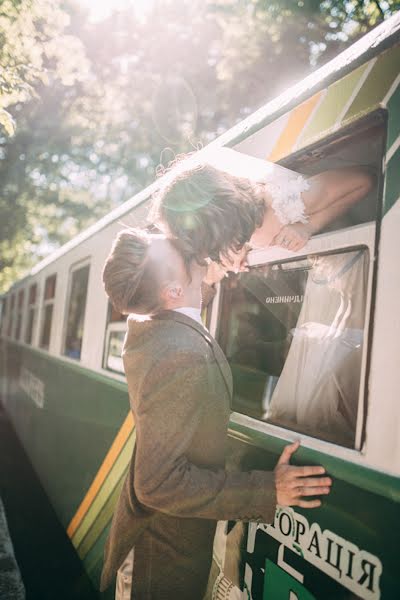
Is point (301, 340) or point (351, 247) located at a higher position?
point (351, 247)

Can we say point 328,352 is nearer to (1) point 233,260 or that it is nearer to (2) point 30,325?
(1) point 233,260

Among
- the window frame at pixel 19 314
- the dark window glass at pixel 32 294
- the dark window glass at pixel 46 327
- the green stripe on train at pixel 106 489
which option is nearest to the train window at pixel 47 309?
the dark window glass at pixel 46 327

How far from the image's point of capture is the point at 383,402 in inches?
51.2

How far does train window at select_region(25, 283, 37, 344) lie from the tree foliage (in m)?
3.41

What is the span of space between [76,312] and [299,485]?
3.68 meters

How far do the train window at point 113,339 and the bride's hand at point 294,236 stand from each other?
1.94m

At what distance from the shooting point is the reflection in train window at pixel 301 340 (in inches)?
65.2

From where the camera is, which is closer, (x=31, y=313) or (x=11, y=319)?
(x=31, y=313)

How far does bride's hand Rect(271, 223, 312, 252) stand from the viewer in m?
1.80

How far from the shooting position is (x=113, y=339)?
3.71 metres

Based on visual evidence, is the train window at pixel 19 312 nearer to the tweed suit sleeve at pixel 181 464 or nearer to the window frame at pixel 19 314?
the window frame at pixel 19 314

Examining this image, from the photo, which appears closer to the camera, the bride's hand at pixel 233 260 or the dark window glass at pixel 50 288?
the bride's hand at pixel 233 260

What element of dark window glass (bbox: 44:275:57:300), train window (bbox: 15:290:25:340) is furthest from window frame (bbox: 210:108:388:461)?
train window (bbox: 15:290:25:340)

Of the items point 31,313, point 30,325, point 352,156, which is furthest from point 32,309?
point 352,156
